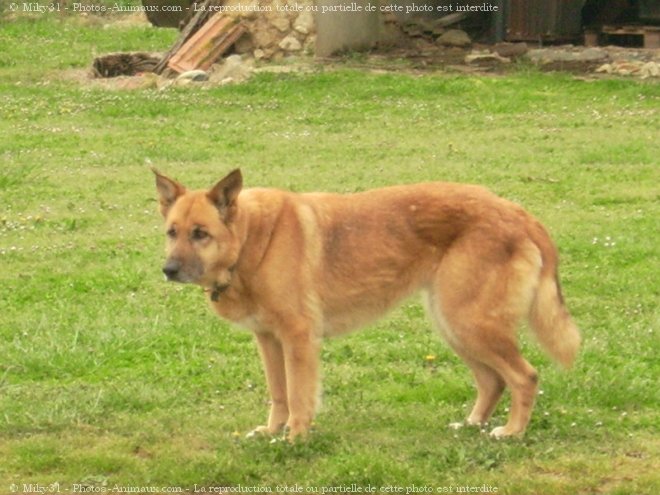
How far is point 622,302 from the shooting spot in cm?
955

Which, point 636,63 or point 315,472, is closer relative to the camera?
point 315,472

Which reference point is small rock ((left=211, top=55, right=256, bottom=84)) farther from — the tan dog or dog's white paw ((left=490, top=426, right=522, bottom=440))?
dog's white paw ((left=490, top=426, right=522, bottom=440))

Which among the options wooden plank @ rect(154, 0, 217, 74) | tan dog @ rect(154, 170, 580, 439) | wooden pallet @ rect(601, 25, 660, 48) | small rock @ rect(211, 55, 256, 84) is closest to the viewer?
tan dog @ rect(154, 170, 580, 439)

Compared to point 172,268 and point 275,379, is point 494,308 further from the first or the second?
point 172,268

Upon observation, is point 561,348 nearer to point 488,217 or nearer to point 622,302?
point 488,217

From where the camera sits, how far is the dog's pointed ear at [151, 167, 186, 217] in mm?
6801

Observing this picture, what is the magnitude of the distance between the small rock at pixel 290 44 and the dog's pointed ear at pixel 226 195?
1448 centimetres

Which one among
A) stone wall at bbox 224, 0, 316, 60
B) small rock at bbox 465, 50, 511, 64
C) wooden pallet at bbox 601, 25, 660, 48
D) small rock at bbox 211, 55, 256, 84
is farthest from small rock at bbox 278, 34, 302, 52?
wooden pallet at bbox 601, 25, 660, 48

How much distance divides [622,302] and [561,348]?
2.75m

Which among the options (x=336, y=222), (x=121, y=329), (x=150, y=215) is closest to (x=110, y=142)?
(x=150, y=215)

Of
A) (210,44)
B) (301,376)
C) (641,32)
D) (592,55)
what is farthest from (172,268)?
(641,32)

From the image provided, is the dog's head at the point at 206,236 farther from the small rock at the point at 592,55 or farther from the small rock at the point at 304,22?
the small rock at the point at 592,55

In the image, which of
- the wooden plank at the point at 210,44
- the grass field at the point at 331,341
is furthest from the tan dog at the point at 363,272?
the wooden plank at the point at 210,44

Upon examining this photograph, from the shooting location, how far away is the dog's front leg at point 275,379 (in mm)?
7098
